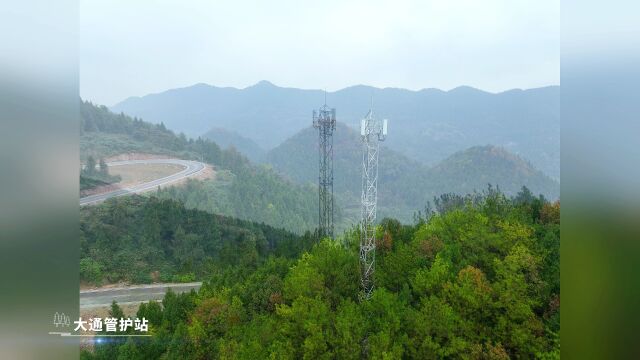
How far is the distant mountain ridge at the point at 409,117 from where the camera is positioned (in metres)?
9.70

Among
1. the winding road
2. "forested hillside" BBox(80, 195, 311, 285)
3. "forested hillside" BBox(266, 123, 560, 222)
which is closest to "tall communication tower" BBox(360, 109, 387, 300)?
"forested hillside" BBox(80, 195, 311, 285)

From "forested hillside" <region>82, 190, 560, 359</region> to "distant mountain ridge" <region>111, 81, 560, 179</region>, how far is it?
10.6 feet

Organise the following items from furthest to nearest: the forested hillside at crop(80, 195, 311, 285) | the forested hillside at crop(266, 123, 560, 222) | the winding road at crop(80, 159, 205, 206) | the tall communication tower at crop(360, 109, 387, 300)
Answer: the forested hillside at crop(266, 123, 560, 222)
the winding road at crop(80, 159, 205, 206)
the forested hillside at crop(80, 195, 311, 285)
the tall communication tower at crop(360, 109, 387, 300)

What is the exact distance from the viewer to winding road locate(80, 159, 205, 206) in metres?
10.1

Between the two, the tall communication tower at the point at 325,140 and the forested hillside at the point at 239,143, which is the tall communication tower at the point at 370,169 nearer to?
the tall communication tower at the point at 325,140

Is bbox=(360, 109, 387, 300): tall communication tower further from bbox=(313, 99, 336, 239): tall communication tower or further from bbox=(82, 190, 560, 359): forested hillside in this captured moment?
bbox=(313, 99, 336, 239): tall communication tower

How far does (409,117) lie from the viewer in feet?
36.8

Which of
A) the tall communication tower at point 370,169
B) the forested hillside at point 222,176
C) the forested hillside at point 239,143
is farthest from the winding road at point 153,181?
the tall communication tower at point 370,169

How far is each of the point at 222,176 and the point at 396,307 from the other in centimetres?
1048

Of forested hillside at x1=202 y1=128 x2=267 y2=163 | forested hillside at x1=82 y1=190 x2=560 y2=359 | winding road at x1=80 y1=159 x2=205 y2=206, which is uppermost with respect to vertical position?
forested hillside at x1=202 y1=128 x2=267 y2=163

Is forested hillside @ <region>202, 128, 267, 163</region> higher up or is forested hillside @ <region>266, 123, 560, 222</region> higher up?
forested hillside @ <region>202, 128, 267, 163</region>

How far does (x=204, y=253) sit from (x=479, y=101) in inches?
328

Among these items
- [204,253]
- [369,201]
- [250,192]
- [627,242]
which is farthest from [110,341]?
[250,192]

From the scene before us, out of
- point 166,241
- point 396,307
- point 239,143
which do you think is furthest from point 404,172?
point 396,307
